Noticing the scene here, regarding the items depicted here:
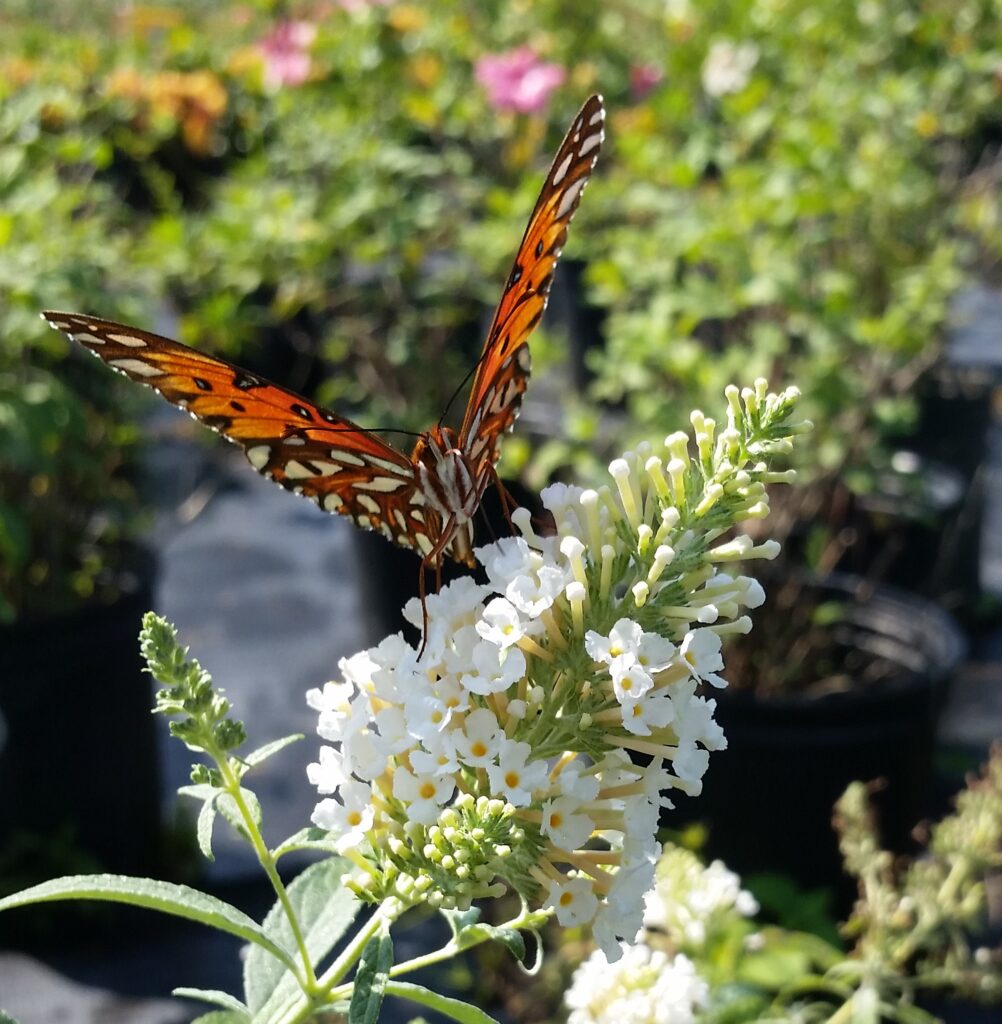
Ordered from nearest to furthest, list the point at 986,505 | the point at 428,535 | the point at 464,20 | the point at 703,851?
the point at 428,535, the point at 703,851, the point at 986,505, the point at 464,20

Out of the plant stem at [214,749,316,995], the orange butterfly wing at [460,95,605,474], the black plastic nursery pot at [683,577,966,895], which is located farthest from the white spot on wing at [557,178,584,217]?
the black plastic nursery pot at [683,577,966,895]

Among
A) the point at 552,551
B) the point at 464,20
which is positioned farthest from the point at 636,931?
the point at 464,20

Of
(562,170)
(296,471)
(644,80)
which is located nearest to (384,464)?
(296,471)

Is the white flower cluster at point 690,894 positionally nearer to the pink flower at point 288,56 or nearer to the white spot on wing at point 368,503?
the white spot on wing at point 368,503

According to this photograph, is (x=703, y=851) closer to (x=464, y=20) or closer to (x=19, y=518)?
(x=19, y=518)

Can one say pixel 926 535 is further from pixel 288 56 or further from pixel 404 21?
pixel 288 56

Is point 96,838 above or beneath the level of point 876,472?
beneath

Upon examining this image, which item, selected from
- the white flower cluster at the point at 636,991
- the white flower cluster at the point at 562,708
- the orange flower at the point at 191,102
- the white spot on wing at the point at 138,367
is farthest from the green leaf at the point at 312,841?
the orange flower at the point at 191,102
